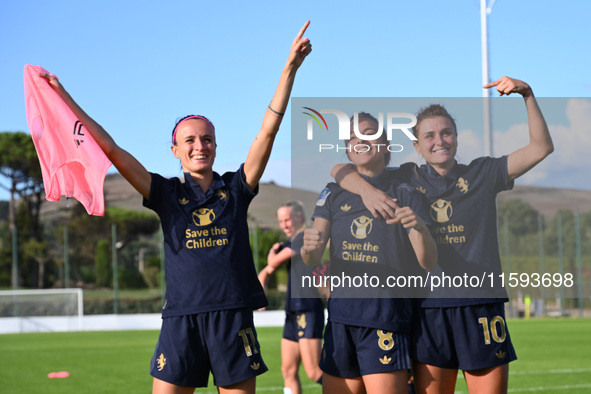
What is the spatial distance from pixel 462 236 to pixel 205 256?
4.82 ft

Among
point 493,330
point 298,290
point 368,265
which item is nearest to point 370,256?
point 368,265

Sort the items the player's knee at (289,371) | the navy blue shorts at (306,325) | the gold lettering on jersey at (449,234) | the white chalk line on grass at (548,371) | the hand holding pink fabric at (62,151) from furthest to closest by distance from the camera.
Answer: the white chalk line on grass at (548,371) → the player's knee at (289,371) → the navy blue shorts at (306,325) → the hand holding pink fabric at (62,151) → the gold lettering on jersey at (449,234)

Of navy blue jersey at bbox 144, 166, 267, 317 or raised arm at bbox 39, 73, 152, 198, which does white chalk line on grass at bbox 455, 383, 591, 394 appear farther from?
raised arm at bbox 39, 73, 152, 198

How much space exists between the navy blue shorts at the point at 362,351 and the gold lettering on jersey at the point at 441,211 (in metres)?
0.69

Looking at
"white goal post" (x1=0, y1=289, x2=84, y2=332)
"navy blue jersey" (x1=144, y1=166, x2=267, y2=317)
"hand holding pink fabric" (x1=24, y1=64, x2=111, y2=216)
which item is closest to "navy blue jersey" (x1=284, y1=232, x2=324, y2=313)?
"hand holding pink fabric" (x1=24, y1=64, x2=111, y2=216)

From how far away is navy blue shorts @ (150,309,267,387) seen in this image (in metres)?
4.06

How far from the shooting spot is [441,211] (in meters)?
4.38

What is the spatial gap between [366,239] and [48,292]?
101 ft

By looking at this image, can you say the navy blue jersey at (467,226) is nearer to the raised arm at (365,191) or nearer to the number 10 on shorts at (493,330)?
the number 10 on shorts at (493,330)

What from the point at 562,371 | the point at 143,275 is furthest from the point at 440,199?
the point at 143,275

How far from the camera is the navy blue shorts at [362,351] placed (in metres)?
4.19

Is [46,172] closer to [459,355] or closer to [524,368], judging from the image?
[459,355]

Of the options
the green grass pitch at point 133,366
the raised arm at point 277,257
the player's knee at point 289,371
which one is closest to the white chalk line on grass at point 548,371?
the green grass pitch at point 133,366

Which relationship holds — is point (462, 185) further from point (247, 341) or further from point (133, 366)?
point (133, 366)
